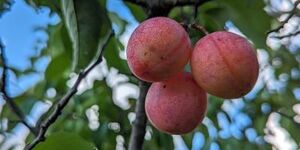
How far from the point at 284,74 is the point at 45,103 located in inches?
36.0

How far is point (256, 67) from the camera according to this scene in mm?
890

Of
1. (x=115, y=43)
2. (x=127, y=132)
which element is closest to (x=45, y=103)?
(x=127, y=132)

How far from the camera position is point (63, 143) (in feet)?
3.41

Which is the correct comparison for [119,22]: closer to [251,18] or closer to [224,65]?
[251,18]

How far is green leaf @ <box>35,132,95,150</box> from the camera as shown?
103 cm

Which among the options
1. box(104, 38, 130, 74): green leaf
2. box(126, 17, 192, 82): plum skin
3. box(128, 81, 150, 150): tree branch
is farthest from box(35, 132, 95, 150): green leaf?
box(104, 38, 130, 74): green leaf

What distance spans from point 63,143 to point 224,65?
33cm

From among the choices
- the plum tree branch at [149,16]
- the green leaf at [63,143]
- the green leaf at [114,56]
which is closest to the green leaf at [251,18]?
the plum tree branch at [149,16]

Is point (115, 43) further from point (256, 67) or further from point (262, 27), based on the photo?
point (256, 67)

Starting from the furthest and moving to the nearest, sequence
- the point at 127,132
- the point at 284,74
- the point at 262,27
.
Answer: the point at 284,74, the point at 127,132, the point at 262,27

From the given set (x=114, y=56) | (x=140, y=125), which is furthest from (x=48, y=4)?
(x=140, y=125)

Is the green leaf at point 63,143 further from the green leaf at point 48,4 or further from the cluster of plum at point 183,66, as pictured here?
the green leaf at point 48,4

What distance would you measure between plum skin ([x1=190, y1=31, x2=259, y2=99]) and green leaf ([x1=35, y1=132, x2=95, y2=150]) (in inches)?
10.5

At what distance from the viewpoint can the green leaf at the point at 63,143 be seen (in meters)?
1.03
